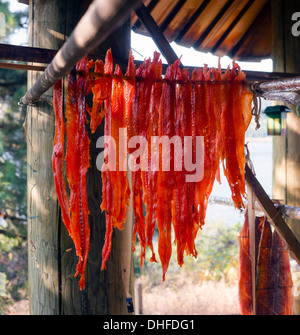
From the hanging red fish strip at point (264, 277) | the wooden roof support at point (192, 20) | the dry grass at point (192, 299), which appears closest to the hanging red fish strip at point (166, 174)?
the hanging red fish strip at point (264, 277)

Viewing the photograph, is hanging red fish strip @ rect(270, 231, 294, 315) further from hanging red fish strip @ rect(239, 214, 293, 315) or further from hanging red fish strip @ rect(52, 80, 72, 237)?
hanging red fish strip @ rect(52, 80, 72, 237)

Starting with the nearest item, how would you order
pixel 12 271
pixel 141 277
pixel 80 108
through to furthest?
pixel 80 108 → pixel 12 271 → pixel 141 277

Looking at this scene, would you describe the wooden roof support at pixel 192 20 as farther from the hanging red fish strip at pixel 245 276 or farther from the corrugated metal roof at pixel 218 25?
the hanging red fish strip at pixel 245 276

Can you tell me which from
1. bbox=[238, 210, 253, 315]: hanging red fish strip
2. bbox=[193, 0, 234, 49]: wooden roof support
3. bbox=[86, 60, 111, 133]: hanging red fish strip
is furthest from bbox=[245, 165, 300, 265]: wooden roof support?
bbox=[193, 0, 234, 49]: wooden roof support

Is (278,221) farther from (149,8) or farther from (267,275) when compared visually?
(149,8)

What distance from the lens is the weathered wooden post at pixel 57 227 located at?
6.61ft

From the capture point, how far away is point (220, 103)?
1897 mm

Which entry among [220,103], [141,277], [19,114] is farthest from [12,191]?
[220,103]

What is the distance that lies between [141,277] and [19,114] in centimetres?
501

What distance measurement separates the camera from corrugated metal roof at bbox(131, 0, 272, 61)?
12.4 feet

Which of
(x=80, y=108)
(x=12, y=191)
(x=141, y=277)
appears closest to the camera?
(x=80, y=108)

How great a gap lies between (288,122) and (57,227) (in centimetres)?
268

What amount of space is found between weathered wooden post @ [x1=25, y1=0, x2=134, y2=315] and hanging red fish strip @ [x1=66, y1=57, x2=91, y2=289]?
388 mm
